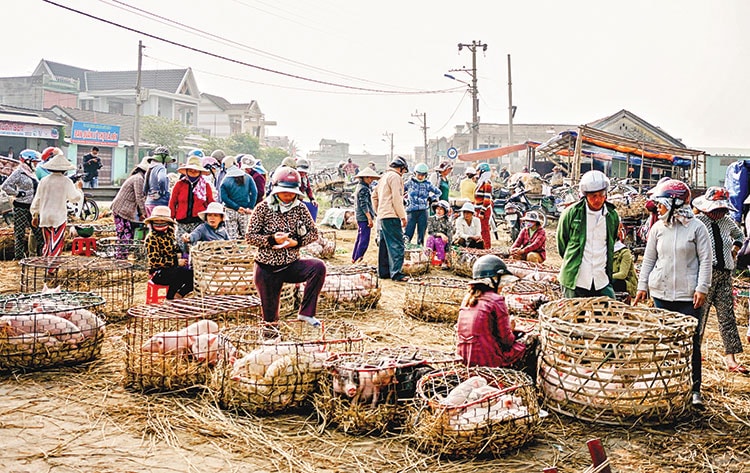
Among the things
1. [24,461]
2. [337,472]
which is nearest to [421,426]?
[337,472]

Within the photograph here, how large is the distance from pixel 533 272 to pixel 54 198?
6429mm

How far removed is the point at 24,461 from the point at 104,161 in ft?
112

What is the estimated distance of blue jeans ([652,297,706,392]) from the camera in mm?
5086

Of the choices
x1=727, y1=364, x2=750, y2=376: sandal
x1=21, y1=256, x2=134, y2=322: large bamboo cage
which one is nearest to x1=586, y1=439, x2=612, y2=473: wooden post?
x1=727, y1=364, x2=750, y2=376: sandal

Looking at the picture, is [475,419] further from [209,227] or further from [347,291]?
[209,227]

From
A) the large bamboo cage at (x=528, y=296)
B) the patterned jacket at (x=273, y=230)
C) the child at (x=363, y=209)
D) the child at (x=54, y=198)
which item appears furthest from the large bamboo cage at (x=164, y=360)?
the child at (x=363, y=209)

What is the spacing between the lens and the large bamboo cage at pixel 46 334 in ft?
17.7

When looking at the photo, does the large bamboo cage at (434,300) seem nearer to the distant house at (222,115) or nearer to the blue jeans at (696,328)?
the blue jeans at (696,328)

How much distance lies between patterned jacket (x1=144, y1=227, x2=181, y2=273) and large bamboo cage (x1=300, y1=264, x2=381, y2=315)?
1.60m

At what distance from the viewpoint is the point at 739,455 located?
13.6 ft

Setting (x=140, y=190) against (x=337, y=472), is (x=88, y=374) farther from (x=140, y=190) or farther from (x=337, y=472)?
(x=140, y=190)

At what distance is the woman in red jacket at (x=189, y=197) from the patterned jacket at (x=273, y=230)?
2.78 meters

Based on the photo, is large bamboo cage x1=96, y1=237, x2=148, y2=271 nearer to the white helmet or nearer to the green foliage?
the white helmet

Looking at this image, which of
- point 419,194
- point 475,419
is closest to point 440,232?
point 419,194
